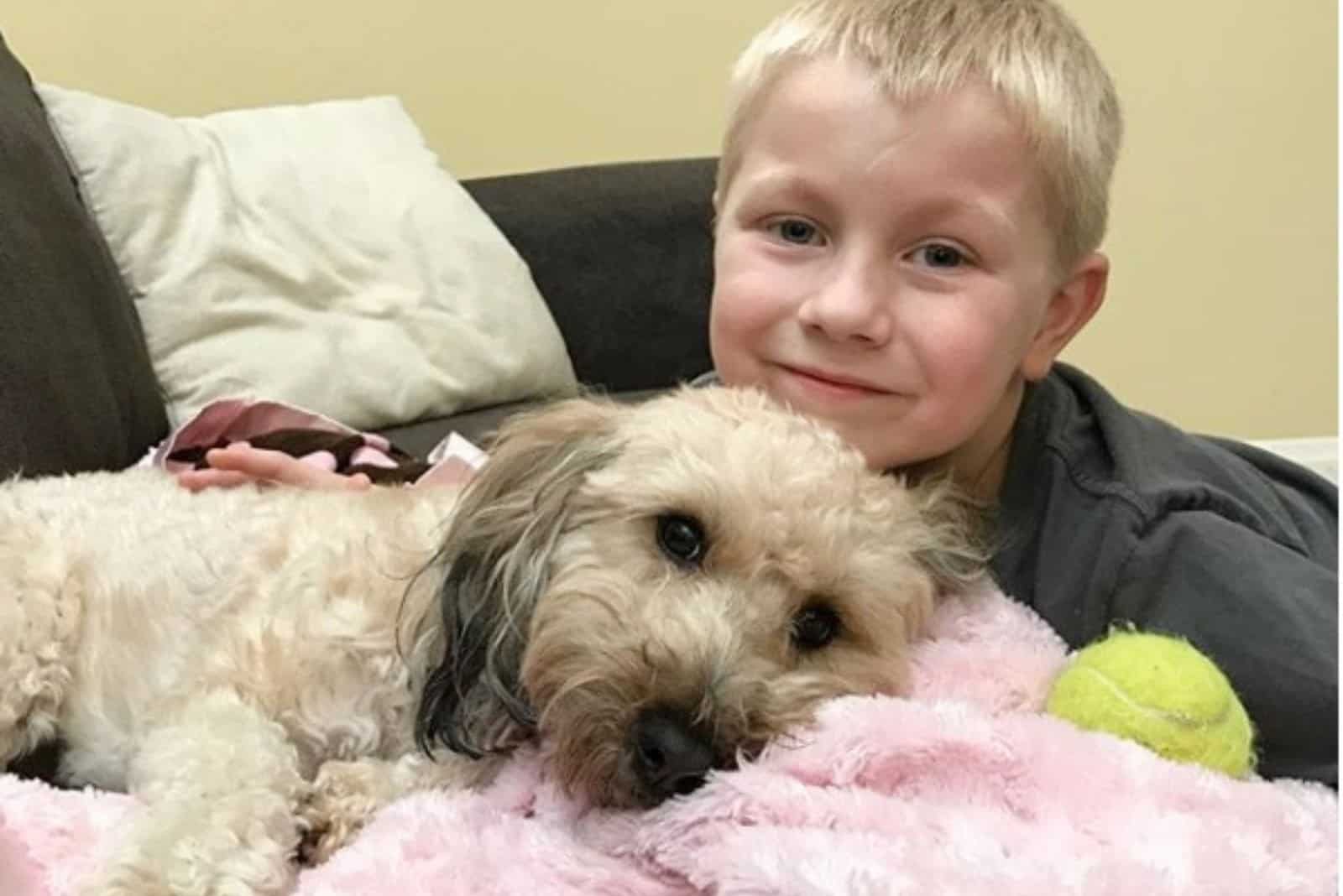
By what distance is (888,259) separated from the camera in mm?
1762

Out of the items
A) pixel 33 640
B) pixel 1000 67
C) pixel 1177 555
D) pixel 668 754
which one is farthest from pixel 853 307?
pixel 33 640

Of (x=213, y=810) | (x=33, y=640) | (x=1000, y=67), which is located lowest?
(x=33, y=640)

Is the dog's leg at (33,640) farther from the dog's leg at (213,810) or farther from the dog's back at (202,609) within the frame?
the dog's leg at (213,810)

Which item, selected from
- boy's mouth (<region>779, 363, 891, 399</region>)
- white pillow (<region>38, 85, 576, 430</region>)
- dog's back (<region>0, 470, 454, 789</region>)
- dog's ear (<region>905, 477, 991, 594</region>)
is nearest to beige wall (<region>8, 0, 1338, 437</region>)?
white pillow (<region>38, 85, 576, 430</region>)

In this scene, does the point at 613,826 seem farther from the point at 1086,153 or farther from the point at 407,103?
the point at 407,103

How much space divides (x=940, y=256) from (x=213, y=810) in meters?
0.95

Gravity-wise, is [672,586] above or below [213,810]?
above

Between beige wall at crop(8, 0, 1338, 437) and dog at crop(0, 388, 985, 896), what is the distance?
210 centimetres

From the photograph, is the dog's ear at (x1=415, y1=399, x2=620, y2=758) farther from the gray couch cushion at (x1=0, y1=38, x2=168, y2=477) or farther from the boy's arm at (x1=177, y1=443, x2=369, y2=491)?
the gray couch cushion at (x1=0, y1=38, x2=168, y2=477)

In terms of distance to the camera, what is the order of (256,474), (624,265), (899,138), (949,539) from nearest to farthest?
(949,539), (899,138), (256,474), (624,265)

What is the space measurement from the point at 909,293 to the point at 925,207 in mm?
101

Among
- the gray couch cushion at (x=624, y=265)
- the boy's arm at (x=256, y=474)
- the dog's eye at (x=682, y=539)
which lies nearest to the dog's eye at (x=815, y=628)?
the dog's eye at (x=682, y=539)

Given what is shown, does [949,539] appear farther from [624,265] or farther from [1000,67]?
[624,265]

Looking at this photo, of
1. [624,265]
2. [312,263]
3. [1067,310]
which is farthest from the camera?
[624,265]
